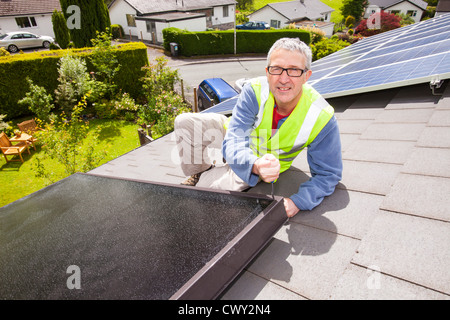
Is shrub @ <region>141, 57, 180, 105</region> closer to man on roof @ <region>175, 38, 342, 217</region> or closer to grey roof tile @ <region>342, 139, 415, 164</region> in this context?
man on roof @ <region>175, 38, 342, 217</region>

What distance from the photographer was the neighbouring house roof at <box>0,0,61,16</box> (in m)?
30.0

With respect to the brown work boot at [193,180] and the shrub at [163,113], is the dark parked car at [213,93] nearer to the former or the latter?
the shrub at [163,113]

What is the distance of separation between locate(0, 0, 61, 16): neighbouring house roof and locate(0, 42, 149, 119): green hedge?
24585mm

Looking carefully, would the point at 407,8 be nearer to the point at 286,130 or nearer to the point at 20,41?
the point at 20,41

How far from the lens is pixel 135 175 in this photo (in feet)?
14.7

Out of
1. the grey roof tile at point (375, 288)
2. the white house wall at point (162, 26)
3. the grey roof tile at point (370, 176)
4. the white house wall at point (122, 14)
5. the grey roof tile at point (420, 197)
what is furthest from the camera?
the white house wall at point (122, 14)

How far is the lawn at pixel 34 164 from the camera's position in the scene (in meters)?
9.04

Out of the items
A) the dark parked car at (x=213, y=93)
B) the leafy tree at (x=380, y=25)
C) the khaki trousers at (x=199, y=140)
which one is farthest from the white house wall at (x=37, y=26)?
the leafy tree at (x=380, y=25)

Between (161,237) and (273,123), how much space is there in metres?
1.56

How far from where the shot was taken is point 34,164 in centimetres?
967

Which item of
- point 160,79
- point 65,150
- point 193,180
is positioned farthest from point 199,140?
point 160,79

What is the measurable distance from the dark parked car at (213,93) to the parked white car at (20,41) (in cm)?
2423

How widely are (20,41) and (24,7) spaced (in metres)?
8.33

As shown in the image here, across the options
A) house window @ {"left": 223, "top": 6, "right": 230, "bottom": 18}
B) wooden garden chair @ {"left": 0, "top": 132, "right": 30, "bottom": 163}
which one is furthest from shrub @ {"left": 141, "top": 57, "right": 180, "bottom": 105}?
house window @ {"left": 223, "top": 6, "right": 230, "bottom": 18}
